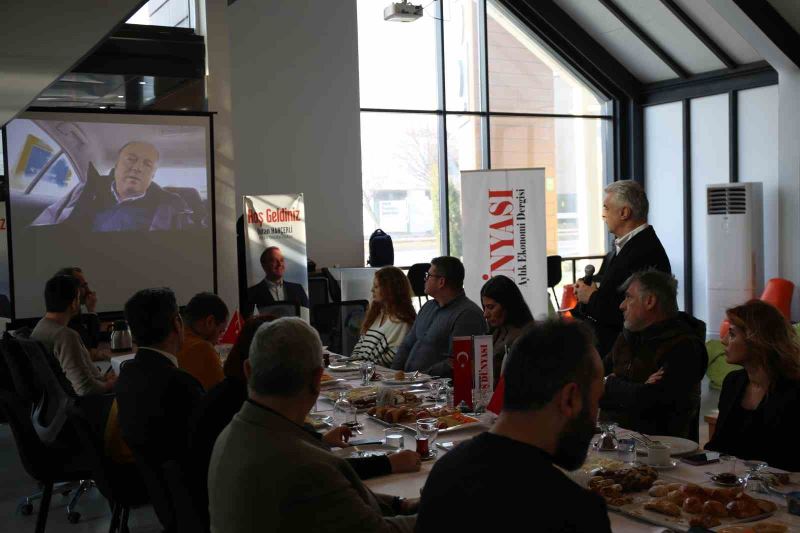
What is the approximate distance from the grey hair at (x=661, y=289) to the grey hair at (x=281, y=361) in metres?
1.89

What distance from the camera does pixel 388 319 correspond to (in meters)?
5.72

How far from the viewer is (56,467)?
4.09m

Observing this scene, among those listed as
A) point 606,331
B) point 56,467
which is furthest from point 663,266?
point 56,467

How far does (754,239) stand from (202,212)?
6.66 metres

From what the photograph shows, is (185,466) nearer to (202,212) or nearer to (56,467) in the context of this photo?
(56,467)

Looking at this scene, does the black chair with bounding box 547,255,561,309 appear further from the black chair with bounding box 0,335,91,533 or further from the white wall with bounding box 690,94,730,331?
the black chair with bounding box 0,335,91,533

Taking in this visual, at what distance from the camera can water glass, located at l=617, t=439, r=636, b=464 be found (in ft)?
9.12

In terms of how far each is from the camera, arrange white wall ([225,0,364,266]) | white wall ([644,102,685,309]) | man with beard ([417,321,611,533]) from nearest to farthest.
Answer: man with beard ([417,321,611,533]), white wall ([225,0,364,266]), white wall ([644,102,685,309])

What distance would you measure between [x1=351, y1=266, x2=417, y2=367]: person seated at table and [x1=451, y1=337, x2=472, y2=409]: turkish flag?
1.89 metres

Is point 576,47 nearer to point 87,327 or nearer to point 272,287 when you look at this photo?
point 272,287

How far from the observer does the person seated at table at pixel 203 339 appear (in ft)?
13.2

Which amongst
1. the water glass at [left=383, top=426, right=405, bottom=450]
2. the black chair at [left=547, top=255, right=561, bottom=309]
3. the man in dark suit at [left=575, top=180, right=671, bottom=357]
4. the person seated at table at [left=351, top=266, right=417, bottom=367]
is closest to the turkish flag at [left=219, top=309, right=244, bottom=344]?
the person seated at table at [left=351, top=266, right=417, bottom=367]

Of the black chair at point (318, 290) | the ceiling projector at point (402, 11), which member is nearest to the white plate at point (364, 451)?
the black chair at point (318, 290)

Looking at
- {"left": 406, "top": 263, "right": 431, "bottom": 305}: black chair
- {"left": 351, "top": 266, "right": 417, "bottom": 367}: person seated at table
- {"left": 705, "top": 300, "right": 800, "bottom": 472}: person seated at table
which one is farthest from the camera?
{"left": 406, "top": 263, "right": 431, "bottom": 305}: black chair
